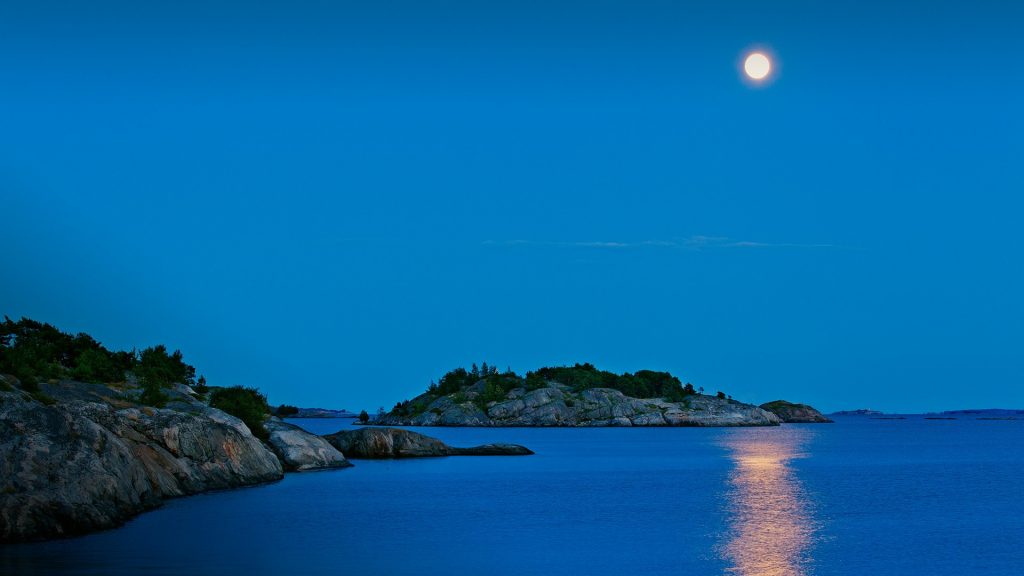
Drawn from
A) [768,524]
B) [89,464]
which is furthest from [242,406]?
[768,524]

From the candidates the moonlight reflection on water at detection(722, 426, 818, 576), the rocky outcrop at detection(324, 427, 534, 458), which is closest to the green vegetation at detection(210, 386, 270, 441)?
the rocky outcrop at detection(324, 427, 534, 458)

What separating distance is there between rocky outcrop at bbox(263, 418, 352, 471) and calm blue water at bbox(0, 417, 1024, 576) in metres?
3.15

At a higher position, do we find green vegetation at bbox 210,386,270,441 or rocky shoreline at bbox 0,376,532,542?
green vegetation at bbox 210,386,270,441

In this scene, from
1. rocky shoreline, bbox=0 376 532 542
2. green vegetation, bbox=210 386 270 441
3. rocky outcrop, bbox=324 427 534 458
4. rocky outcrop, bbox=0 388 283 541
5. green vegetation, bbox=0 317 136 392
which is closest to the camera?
rocky outcrop, bbox=0 388 283 541

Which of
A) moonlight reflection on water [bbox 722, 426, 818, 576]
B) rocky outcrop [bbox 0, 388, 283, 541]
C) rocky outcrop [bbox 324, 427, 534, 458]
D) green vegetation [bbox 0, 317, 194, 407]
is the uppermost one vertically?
green vegetation [bbox 0, 317, 194, 407]

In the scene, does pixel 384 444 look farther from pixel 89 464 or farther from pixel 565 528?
pixel 89 464

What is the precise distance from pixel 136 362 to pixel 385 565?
58402mm

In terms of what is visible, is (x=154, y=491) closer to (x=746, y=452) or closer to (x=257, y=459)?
(x=257, y=459)

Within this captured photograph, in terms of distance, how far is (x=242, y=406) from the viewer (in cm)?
7075

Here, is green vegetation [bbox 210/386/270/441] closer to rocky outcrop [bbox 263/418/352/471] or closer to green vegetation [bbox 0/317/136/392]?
rocky outcrop [bbox 263/418/352/471]

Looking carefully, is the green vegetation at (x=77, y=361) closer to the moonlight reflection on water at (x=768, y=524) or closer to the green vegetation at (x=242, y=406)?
the green vegetation at (x=242, y=406)

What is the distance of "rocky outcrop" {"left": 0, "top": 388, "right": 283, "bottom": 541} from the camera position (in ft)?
115

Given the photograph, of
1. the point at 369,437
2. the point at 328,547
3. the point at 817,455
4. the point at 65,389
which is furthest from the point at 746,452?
the point at 328,547

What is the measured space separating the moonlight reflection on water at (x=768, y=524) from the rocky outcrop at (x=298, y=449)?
30.0 meters
